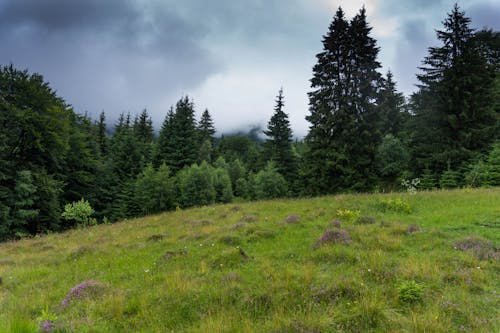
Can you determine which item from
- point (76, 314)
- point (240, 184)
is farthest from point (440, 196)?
point (240, 184)

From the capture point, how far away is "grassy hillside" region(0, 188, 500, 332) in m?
3.96

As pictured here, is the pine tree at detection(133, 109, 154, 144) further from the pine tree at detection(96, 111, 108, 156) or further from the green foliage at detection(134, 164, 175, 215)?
the green foliage at detection(134, 164, 175, 215)

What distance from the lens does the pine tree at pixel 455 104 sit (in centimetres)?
1994

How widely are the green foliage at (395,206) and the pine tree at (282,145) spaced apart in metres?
23.5

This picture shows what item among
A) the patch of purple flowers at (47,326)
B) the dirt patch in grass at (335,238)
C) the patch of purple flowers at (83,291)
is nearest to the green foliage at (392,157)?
the dirt patch in grass at (335,238)

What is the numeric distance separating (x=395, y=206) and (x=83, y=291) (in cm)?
1069

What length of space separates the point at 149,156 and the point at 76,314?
157 ft

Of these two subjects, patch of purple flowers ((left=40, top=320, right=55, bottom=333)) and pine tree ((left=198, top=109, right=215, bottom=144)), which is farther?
pine tree ((left=198, top=109, right=215, bottom=144))

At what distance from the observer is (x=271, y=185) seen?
3164 centimetres

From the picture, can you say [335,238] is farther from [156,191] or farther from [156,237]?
[156,191]

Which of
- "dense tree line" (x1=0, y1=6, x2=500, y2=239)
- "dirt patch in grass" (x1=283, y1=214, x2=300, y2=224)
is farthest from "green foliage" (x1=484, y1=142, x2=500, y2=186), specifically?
"dirt patch in grass" (x1=283, y1=214, x2=300, y2=224)

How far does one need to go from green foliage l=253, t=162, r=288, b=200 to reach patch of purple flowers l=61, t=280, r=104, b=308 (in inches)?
1030

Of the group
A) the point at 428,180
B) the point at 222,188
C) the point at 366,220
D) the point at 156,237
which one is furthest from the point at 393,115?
the point at 156,237

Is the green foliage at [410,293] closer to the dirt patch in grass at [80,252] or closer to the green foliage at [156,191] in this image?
the dirt patch in grass at [80,252]
